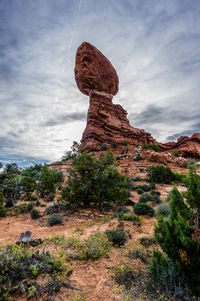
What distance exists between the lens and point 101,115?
120ft

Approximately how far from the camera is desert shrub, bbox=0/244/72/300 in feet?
8.28

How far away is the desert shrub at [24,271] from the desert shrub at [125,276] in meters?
1.07

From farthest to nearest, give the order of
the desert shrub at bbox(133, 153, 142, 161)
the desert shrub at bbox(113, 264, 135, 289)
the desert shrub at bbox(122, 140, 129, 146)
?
the desert shrub at bbox(122, 140, 129, 146)
the desert shrub at bbox(133, 153, 142, 161)
the desert shrub at bbox(113, 264, 135, 289)

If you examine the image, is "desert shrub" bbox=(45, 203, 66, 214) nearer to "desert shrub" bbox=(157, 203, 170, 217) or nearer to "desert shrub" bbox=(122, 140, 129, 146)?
"desert shrub" bbox=(157, 203, 170, 217)

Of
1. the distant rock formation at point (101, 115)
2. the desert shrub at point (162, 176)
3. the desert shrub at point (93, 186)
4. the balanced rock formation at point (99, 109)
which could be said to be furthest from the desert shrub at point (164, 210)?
the balanced rock formation at point (99, 109)

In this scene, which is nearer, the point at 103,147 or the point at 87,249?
the point at 87,249

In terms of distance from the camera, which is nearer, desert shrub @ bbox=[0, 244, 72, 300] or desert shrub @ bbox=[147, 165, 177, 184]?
desert shrub @ bbox=[0, 244, 72, 300]

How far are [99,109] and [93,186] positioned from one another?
30877mm

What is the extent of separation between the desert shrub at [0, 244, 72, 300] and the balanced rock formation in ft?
97.1

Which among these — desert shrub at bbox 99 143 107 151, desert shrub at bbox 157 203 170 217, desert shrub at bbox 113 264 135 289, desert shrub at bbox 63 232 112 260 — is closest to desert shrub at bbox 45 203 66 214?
desert shrub at bbox 63 232 112 260

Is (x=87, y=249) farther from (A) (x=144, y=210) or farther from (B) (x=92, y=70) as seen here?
(B) (x=92, y=70)

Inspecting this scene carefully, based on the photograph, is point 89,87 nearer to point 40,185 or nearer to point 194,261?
point 40,185

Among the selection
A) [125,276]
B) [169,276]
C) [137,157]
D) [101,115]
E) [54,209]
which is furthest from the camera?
[101,115]

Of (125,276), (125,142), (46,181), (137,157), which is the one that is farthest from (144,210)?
(125,142)
